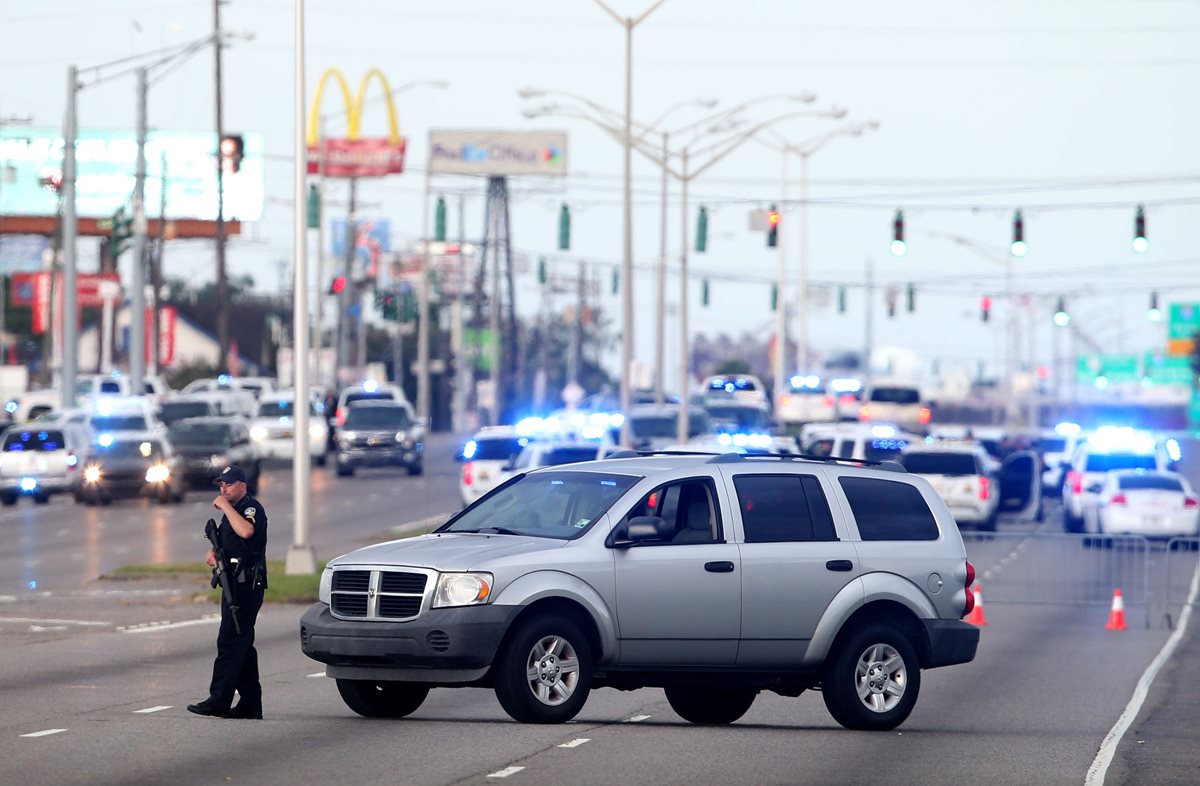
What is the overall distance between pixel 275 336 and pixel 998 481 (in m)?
87.1

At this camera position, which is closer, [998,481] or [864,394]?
[998,481]

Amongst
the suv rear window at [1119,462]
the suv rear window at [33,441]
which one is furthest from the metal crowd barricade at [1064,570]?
the suv rear window at [33,441]

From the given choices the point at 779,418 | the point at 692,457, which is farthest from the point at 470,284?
the point at 692,457

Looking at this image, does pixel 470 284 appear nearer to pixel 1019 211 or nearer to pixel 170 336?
pixel 170 336

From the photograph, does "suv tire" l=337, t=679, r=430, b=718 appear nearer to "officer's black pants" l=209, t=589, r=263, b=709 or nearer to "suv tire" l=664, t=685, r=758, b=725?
"officer's black pants" l=209, t=589, r=263, b=709

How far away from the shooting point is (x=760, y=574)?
1373 centimetres

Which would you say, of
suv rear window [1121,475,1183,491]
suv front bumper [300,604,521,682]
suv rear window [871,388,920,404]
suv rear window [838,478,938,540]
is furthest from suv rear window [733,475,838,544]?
suv rear window [871,388,920,404]

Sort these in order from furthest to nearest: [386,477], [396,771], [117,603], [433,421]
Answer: [433,421] < [386,477] < [117,603] < [396,771]

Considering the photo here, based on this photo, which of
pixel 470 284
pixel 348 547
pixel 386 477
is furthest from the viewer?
pixel 470 284

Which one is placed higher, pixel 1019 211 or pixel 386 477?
pixel 1019 211

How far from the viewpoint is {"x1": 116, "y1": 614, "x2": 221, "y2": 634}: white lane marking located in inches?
872

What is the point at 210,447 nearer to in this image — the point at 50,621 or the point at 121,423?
the point at 121,423

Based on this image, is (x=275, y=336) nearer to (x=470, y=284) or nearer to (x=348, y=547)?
(x=470, y=284)

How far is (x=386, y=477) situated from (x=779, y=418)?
24.1 meters
